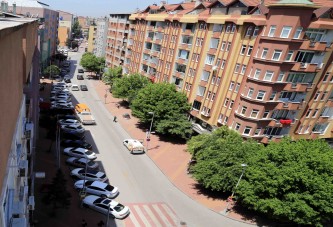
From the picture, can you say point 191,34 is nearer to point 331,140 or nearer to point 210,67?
point 210,67

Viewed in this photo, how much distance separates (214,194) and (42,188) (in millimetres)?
20989

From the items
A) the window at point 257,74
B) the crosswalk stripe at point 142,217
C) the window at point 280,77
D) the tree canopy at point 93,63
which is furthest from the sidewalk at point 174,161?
the tree canopy at point 93,63

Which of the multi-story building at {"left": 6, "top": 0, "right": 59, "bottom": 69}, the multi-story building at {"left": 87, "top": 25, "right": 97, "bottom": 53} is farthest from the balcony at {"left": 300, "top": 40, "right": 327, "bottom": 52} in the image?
the multi-story building at {"left": 87, "top": 25, "right": 97, "bottom": 53}

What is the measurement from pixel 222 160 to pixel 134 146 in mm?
16241

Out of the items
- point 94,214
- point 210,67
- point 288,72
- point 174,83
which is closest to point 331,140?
point 288,72

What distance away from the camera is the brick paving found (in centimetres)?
2925

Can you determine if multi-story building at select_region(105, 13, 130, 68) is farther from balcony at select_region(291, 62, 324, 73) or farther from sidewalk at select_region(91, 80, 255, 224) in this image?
balcony at select_region(291, 62, 324, 73)

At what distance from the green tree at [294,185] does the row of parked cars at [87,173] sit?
14.5m

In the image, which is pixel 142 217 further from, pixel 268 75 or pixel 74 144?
pixel 268 75

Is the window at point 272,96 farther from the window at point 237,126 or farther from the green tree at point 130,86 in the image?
the green tree at point 130,86

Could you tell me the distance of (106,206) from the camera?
101 ft

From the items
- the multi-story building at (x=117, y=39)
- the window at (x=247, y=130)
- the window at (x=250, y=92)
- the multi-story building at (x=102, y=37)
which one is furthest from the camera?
the multi-story building at (x=102, y=37)

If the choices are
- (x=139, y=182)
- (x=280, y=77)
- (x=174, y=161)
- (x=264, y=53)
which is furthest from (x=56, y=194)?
(x=280, y=77)

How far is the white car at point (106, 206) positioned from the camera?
101 feet
